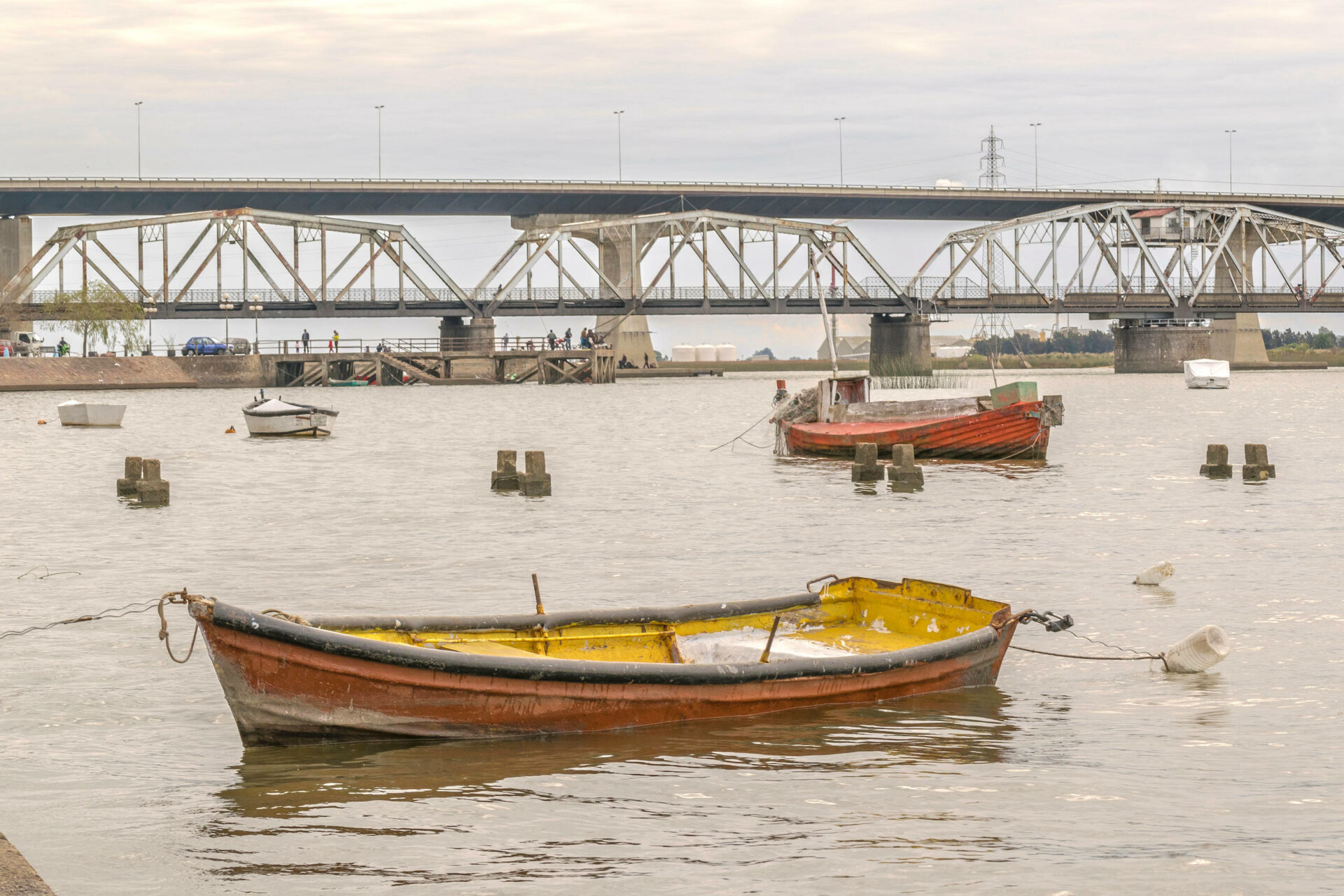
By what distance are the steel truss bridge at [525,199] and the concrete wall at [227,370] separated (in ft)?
126

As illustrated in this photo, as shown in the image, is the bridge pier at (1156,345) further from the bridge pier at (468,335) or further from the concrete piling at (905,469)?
the concrete piling at (905,469)

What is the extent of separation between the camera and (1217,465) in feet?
133

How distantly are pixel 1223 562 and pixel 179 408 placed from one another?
259 feet

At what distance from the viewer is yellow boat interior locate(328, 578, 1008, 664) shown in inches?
567

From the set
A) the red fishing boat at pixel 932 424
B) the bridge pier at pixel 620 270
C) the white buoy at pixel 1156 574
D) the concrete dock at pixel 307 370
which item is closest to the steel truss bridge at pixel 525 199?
the bridge pier at pixel 620 270

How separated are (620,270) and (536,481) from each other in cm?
13043

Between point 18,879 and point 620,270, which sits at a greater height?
point 620,270

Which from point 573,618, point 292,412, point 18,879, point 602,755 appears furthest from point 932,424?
point 18,879

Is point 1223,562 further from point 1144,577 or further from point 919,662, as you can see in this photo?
point 919,662

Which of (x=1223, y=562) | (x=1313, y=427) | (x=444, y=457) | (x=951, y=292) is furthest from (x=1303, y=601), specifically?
(x=951, y=292)

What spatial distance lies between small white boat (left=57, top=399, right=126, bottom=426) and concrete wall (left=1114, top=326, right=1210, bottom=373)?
12949 centimetres

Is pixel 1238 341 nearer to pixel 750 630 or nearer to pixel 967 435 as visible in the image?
pixel 967 435

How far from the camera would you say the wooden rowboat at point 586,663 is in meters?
12.6

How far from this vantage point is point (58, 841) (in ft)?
36.0
